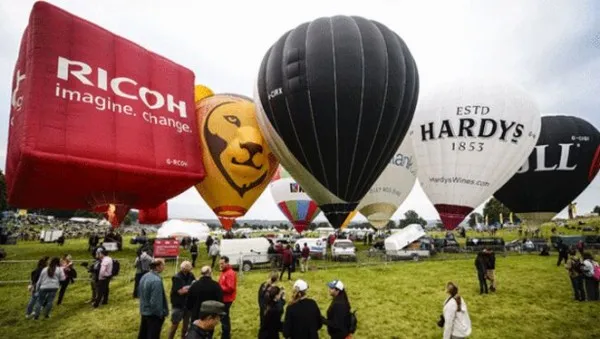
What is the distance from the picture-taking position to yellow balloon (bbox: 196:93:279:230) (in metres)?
19.3

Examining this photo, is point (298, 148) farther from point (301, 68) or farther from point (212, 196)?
point (212, 196)

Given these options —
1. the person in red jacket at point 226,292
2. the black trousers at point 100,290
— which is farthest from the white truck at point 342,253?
the person in red jacket at point 226,292

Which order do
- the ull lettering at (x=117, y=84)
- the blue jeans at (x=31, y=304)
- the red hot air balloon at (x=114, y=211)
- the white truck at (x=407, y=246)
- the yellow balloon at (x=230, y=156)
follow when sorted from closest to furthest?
the blue jeans at (x=31, y=304), the ull lettering at (x=117, y=84), the red hot air balloon at (x=114, y=211), the yellow balloon at (x=230, y=156), the white truck at (x=407, y=246)

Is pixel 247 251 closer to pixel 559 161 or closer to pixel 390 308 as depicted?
pixel 390 308

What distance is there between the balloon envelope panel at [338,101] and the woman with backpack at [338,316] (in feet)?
31.4

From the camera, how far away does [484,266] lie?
40.9ft

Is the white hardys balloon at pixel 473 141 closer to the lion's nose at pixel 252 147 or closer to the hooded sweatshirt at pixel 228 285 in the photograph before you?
the lion's nose at pixel 252 147

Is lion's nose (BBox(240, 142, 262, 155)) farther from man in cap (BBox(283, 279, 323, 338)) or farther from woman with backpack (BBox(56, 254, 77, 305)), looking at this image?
man in cap (BBox(283, 279, 323, 338))

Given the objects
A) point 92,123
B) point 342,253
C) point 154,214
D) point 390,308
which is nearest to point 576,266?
point 390,308

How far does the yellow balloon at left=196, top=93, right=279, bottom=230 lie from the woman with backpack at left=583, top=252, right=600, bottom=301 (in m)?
15.1

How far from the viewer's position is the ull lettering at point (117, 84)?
13.9m

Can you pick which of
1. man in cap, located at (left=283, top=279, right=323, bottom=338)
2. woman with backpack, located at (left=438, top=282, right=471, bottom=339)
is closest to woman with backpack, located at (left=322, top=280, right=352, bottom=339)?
man in cap, located at (left=283, top=279, right=323, bottom=338)

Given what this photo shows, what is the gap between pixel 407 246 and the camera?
962 inches

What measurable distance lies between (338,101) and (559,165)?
22.3m
